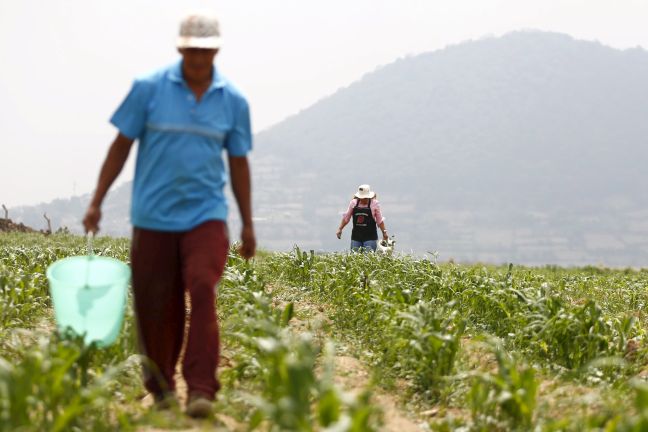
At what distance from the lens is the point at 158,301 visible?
4449mm

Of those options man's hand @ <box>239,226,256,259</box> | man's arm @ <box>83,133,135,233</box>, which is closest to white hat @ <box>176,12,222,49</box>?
man's arm @ <box>83,133,135,233</box>

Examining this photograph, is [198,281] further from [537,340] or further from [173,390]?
[537,340]

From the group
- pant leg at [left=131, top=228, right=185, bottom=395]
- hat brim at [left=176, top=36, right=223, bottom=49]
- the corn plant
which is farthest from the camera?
pant leg at [left=131, top=228, right=185, bottom=395]

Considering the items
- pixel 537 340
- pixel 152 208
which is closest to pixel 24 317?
pixel 152 208

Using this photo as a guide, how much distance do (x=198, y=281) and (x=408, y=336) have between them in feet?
7.00

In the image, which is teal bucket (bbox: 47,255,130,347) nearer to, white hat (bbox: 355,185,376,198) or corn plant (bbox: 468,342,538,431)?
corn plant (bbox: 468,342,538,431)

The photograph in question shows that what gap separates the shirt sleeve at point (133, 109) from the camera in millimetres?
4227

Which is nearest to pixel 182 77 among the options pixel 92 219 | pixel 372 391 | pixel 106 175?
pixel 106 175

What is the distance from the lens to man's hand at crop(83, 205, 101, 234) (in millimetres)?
4398

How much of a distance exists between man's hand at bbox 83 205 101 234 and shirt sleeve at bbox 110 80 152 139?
49 centimetres

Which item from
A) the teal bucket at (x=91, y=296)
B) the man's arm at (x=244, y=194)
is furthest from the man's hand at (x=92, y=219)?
the man's arm at (x=244, y=194)

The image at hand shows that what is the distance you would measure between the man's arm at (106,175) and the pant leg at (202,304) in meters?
0.55

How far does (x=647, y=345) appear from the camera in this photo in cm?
666

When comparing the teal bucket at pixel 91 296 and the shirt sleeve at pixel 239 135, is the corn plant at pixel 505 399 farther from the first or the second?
the teal bucket at pixel 91 296
